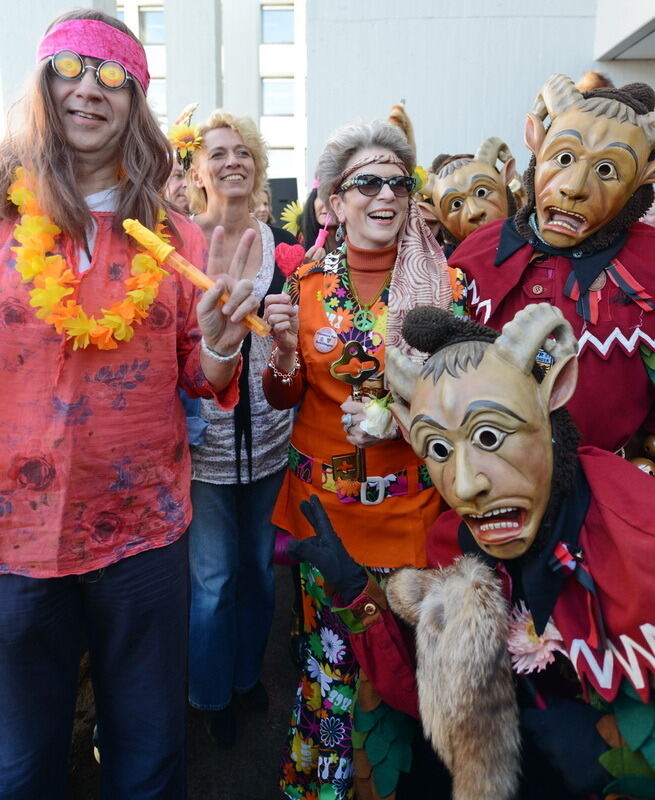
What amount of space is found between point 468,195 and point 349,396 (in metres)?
1.64

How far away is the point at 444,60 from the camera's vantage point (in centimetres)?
570

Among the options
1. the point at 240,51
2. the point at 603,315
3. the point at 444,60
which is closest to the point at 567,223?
the point at 603,315

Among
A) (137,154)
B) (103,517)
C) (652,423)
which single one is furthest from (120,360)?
(652,423)

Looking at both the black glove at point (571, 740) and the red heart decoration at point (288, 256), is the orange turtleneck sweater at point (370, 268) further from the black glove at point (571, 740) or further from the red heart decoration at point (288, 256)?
the black glove at point (571, 740)

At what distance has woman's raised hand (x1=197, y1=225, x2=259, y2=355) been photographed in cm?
127

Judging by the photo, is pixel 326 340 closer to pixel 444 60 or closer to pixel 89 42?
pixel 89 42

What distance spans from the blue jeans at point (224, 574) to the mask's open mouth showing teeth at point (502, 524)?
48.9 inches

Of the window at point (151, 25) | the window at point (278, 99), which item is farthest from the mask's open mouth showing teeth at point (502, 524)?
the window at point (151, 25)

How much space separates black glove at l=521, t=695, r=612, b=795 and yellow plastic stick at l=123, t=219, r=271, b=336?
0.89 metres

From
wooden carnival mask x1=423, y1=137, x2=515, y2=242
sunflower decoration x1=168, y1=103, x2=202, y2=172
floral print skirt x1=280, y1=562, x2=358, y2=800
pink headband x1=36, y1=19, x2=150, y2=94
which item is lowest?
floral print skirt x1=280, y1=562, x2=358, y2=800

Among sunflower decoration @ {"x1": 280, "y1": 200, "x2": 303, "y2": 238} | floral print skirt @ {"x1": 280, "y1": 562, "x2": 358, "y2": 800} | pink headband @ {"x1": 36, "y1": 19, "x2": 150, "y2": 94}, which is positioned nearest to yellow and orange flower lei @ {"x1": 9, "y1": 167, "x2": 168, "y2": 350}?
pink headband @ {"x1": 36, "y1": 19, "x2": 150, "y2": 94}

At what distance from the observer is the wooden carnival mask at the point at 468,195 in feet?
Result: 9.77

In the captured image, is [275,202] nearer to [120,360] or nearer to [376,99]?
[376,99]

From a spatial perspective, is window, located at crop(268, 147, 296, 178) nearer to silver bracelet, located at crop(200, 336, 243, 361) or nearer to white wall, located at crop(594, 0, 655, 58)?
white wall, located at crop(594, 0, 655, 58)
